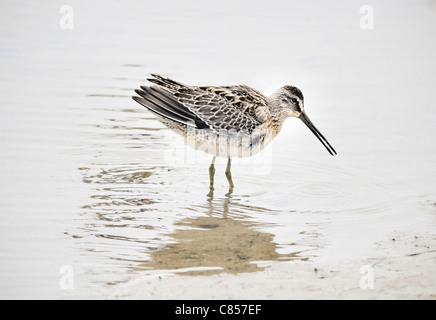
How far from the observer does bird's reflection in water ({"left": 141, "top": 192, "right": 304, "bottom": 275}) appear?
5477 mm

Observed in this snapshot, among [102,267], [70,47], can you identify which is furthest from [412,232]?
[70,47]

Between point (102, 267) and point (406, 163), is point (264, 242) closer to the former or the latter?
point (102, 267)

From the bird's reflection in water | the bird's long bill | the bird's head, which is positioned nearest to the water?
the bird's reflection in water

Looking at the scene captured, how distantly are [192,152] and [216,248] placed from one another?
10.1 feet

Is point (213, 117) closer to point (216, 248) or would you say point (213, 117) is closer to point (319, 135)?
point (319, 135)

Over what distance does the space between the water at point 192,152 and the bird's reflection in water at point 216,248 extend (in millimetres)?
19

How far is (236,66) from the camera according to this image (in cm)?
1070

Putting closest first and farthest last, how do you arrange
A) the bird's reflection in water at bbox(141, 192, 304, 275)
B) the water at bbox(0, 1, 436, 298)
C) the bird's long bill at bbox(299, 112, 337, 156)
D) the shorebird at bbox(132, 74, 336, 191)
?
1. the bird's reflection in water at bbox(141, 192, 304, 275)
2. the water at bbox(0, 1, 436, 298)
3. the shorebird at bbox(132, 74, 336, 191)
4. the bird's long bill at bbox(299, 112, 337, 156)

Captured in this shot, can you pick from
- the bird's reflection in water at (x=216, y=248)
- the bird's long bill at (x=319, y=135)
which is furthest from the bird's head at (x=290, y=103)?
the bird's reflection in water at (x=216, y=248)

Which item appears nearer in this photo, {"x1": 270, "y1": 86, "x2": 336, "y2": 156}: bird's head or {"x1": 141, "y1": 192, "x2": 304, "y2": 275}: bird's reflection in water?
{"x1": 141, "y1": 192, "x2": 304, "y2": 275}: bird's reflection in water

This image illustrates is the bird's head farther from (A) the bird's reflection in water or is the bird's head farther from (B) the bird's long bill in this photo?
(A) the bird's reflection in water

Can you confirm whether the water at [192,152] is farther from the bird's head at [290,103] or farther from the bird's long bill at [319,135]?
the bird's head at [290,103]

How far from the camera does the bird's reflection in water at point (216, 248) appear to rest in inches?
216

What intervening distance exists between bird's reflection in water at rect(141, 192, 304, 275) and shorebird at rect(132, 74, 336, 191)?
1097 mm
